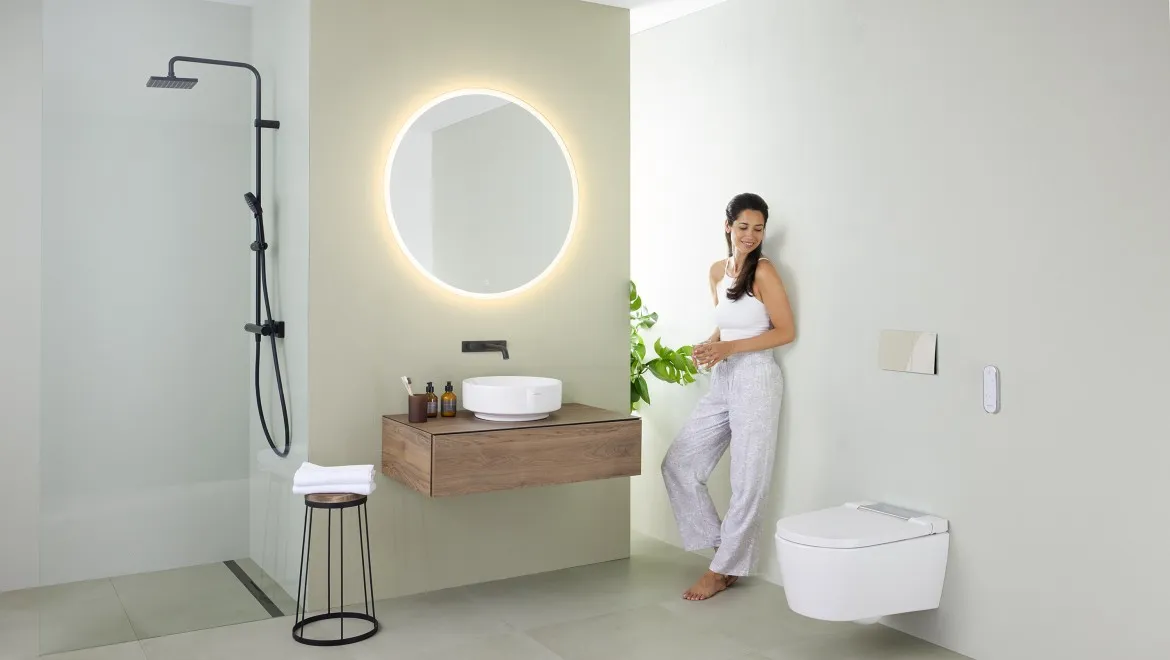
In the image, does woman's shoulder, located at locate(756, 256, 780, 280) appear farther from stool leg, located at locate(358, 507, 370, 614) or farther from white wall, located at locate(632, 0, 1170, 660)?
stool leg, located at locate(358, 507, 370, 614)

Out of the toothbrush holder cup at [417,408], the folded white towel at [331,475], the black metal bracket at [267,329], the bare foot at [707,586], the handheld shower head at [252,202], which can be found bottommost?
the bare foot at [707,586]

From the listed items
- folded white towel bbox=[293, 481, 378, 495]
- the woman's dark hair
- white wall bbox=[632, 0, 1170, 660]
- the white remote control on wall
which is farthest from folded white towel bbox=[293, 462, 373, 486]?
the white remote control on wall

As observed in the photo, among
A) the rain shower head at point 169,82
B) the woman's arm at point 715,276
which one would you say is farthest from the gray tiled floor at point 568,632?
the rain shower head at point 169,82

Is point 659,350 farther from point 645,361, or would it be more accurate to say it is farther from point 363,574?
point 363,574

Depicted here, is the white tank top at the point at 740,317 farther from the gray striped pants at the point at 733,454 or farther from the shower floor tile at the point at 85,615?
the shower floor tile at the point at 85,615

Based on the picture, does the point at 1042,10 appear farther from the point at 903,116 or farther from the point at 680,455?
the point at 680,455

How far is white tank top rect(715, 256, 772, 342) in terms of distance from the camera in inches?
145

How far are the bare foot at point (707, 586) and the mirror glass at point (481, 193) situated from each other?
1385 mm

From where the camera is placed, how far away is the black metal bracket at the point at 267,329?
3.32m

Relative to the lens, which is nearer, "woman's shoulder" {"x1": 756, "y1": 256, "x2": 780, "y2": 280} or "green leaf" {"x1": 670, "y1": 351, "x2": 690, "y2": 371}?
"woman's shoulder" {"x1": 756, "y1": 256, "x2": 780, "y2": 280}

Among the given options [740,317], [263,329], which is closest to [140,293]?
[263,329]

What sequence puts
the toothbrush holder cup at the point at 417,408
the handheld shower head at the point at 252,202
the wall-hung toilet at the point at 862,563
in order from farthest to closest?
the toothbrush holder cup at the point at 417,408, the handheld shower head at the point at 252,202, the wall-hung toilet at the point at 862,563

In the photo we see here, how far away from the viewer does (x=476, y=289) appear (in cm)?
375

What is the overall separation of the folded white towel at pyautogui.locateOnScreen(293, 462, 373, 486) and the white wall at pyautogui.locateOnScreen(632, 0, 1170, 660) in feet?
5.51
